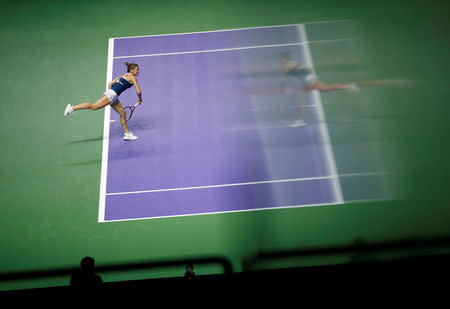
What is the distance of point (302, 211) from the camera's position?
5.04m

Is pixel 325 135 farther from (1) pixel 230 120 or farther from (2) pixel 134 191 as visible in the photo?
(2) pixel 134 191

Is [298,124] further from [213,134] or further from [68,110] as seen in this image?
[68,110]

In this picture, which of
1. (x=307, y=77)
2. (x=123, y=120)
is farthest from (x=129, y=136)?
(x=307, y=77)

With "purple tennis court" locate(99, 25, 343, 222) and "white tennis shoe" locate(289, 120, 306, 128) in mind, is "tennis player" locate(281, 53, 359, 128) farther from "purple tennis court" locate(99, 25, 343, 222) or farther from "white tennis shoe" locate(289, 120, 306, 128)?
"white tennis shoe" locate(289, 120, 306, 128)

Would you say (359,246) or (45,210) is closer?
(359,246)

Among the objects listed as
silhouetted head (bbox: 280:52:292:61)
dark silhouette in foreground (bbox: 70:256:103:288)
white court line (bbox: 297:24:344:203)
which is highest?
silhouetted head (bbox: 280:52:292:61)

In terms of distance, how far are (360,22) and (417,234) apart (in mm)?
4311

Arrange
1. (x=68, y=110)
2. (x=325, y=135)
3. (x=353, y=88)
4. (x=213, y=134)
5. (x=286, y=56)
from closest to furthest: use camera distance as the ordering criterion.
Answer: (x=325, y=135) → (x=213, y=134) → (x=68, y=110) → (x=353, y=88) → (x=286, y=56)

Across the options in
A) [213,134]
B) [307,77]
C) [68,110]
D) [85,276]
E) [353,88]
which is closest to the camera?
[85,276]

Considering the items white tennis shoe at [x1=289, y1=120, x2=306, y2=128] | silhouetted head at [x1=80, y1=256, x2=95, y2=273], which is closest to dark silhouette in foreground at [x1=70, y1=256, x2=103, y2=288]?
silhouetted head at [x1=80, y1=256, x2=95, y2=273]

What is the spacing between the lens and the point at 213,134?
5.87 meters

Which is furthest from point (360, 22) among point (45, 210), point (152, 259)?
point (45, 210)

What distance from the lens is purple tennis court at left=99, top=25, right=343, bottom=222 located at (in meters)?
5.21

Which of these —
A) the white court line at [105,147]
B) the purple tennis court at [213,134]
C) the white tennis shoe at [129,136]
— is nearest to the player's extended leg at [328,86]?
the purple tennis court at [213,134]
